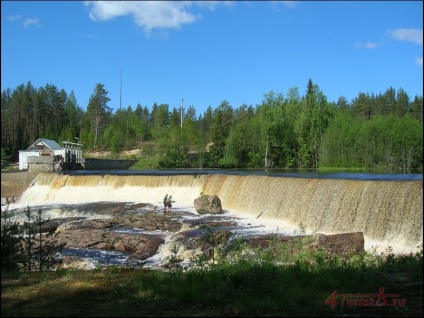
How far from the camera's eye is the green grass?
16.9 ft

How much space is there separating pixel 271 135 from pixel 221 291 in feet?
189

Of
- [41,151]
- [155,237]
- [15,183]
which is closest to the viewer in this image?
[155,237]

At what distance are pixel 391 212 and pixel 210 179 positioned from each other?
13.9 metres

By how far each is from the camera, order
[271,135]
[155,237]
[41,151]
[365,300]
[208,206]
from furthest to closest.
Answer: [271,135], [41,151], [208,206], [155,237], [365,300]

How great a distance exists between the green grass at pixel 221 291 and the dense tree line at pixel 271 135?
36421 mm

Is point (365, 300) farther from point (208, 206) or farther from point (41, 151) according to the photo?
point (41, 151)

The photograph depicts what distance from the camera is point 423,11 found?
18.2 ft

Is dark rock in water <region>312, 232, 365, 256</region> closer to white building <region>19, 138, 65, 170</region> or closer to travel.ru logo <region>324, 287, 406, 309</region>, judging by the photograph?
travel.ru logo <region>324, 287, 406, 309</region>

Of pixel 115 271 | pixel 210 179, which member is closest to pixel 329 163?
pixel 210 179

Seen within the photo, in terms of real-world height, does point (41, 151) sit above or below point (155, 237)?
above

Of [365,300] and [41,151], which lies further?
[41,151]

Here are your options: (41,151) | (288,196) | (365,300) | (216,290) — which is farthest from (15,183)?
(365,300)

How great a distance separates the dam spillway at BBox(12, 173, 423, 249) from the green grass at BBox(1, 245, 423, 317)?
8.59 m

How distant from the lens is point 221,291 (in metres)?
6.02
